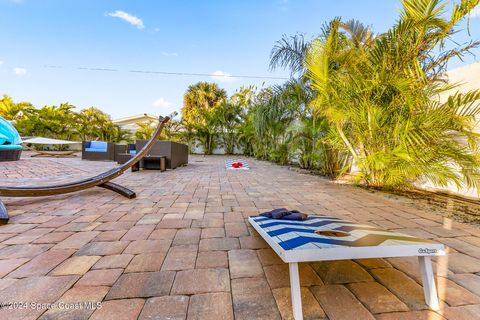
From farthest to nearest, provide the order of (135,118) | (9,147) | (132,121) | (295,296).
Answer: (132,121)
(135,118)
(9,147)
(295,296)

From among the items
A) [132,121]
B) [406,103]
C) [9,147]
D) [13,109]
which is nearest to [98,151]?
[9,147]

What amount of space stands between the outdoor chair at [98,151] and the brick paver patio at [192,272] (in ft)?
26.6

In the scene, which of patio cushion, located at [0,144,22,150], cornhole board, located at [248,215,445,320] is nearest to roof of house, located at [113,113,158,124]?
patio cushion, located at [0,144,22,150]

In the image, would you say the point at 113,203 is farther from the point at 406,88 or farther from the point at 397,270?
the point at 406,88

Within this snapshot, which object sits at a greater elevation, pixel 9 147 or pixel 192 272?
pixel 9 147

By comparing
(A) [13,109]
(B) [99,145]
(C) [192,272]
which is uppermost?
(A) [13,109]

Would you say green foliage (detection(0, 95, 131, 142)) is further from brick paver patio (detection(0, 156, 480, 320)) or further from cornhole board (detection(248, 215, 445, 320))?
cornhole board (detection(248, 215, 445, 320))

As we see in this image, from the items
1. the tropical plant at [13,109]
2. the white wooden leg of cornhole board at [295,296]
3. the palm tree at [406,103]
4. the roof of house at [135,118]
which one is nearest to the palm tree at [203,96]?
the roof of house at [135,118]

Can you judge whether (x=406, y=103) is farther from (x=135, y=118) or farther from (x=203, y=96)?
(x=135, y=118)

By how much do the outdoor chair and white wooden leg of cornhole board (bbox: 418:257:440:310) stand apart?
35.8 ft

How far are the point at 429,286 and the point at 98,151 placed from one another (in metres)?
11.3

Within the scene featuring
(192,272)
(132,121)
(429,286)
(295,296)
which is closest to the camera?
(295,296)

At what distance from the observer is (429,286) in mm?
1053

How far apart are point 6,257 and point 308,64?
5.11 metres
